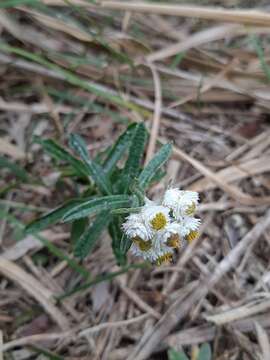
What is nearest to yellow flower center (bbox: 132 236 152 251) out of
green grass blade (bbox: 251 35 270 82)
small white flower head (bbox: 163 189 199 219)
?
small white flower head (bbox: 163 189 199 219)

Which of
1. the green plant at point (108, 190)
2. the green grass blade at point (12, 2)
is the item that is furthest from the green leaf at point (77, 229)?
the green grass blade at point (12, 2)

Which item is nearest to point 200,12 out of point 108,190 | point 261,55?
point 261,55

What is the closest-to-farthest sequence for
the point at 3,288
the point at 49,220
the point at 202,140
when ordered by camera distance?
the point at 49,220, the point at 3,288, the point at 202,140

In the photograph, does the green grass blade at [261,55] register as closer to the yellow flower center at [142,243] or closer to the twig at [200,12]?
the twig at [200,12]

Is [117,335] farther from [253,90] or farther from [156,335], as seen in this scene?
[253,90]

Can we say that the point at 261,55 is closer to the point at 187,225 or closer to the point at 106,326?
the point at 187,225

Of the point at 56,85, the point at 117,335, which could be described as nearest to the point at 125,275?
the point at 117,335
